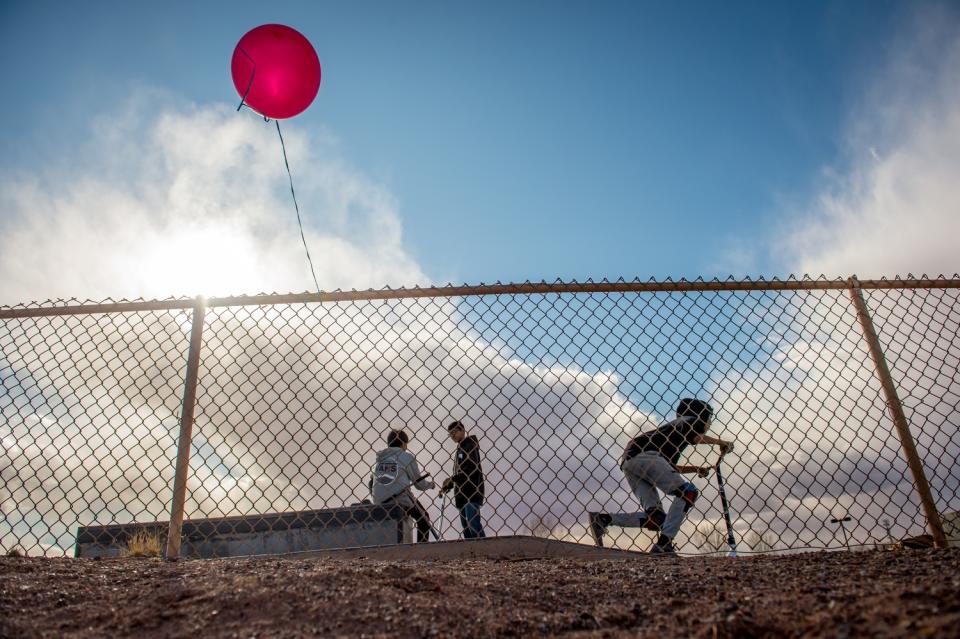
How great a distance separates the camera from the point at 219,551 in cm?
332

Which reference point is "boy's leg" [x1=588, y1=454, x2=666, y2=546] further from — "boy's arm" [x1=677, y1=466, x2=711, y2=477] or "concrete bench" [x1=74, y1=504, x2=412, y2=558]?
"concrete bench" [x1=74, y1=504, x2=412, y2=558]

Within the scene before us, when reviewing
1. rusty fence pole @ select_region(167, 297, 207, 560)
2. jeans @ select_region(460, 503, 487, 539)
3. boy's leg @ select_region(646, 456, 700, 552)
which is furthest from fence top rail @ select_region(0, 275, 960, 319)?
jeans @ select_region(460, 503, 487, 539)

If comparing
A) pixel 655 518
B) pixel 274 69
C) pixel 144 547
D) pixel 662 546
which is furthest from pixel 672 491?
pixel 274 69

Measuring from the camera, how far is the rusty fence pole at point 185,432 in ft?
7.85

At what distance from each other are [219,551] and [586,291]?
8.58 ft

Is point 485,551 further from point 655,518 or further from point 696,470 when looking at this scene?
point 696,470

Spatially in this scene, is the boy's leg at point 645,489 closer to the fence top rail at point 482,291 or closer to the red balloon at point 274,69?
the fence top rail at point 482,291

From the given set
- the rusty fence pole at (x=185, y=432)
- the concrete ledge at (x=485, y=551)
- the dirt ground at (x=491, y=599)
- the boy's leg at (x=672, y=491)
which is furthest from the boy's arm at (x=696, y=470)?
the rusty fence pole at (x=185, y=432)

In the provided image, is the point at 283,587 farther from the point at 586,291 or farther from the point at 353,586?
the point at 586,291

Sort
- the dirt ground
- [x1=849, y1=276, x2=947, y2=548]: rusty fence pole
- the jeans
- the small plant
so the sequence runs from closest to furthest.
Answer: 1. the dirt ground
2. [x1=849, y1=276, x2=947, y2=548]: rusty fence pole
3. the small plant
4. the jeans

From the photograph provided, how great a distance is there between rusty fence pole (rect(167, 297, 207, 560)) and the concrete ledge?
0.53m

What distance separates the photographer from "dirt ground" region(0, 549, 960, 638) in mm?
1268

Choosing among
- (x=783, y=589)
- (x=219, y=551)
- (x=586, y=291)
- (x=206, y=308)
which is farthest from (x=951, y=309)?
(x=219, y=551)

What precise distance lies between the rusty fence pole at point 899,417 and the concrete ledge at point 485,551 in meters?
1.38
